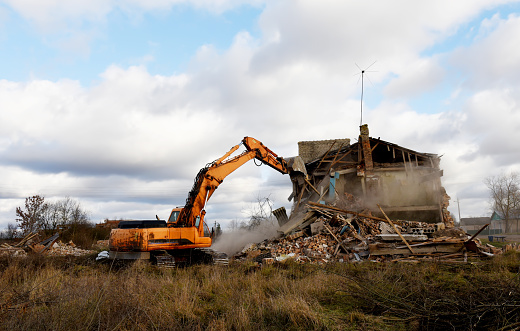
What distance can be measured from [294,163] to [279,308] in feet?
33.4

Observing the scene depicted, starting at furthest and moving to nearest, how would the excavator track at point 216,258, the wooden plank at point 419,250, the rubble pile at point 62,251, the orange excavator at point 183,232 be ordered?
the rubble pile at point 62,251 < the wooden plank at point 419,250 < the excavator track at point 216,258 < the orange excavator at point 183,232

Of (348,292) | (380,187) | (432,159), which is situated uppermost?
(432,159)

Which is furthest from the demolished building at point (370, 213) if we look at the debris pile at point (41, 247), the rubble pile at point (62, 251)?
the debris pile at point (41, 247)

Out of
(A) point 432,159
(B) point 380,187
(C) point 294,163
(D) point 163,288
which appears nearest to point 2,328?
(D) point 163,288

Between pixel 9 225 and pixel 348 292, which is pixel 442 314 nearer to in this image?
pixel 348 292

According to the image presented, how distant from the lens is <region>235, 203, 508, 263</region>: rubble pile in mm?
13555

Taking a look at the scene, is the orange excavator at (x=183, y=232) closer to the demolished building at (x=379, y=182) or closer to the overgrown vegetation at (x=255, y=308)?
the overgrown vegetation at (x=255, y=308)

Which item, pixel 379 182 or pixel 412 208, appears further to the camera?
pixel 379 182

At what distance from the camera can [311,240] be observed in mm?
16047

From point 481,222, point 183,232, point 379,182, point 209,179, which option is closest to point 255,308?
point 183,232

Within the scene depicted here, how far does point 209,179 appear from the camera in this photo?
12727 millimetres

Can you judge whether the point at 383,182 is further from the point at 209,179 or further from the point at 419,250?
the point at 209,179

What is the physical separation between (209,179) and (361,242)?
23.6 ft

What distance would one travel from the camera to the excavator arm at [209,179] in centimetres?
1237
